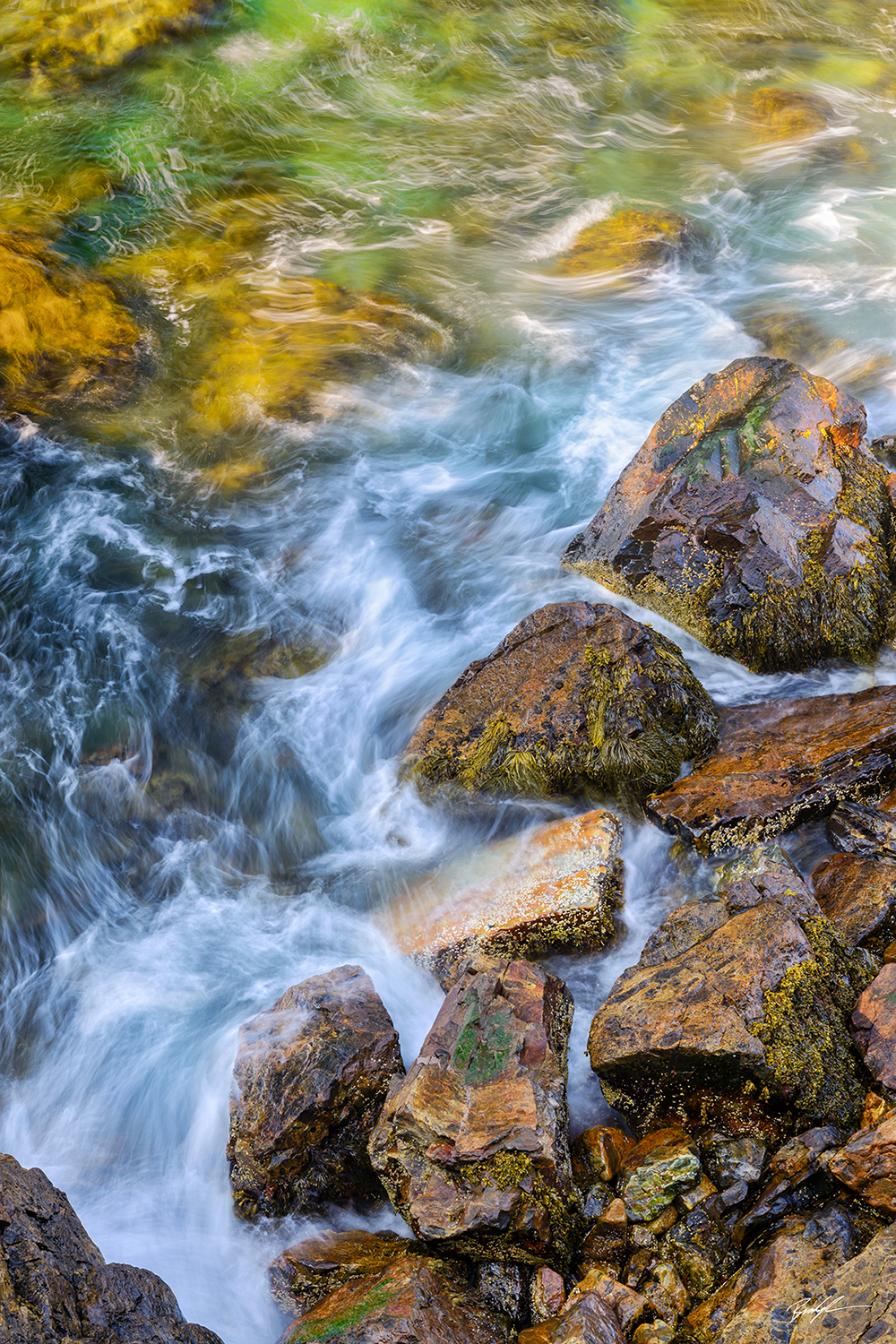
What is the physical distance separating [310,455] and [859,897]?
6.39 m

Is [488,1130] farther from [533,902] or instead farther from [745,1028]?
[533,902]

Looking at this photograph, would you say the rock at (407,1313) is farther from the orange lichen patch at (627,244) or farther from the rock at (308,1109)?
the orange lichen patch at (627,244)

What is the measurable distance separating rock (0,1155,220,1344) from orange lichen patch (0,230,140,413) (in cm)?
758

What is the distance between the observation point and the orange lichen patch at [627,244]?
10.9 m

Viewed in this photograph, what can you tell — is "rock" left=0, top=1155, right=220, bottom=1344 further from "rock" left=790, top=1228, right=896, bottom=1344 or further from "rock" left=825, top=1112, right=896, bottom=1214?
"rock" left=825, top=1112, right=896, bottom=1214

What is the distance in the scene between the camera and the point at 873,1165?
3.41m

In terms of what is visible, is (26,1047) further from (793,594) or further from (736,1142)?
(793,594)

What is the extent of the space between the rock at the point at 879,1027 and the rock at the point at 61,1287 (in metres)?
2.93

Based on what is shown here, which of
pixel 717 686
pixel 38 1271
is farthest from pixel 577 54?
pixel 38 1271

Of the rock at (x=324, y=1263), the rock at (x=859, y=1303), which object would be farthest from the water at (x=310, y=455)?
the rock at (x=859, y=1303)

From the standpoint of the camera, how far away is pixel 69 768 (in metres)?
6.92

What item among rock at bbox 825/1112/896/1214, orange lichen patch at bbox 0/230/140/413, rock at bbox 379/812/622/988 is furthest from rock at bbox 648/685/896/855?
orange lichen patch at bbox 0/230/140/413

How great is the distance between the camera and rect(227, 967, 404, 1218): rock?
447 centimetres

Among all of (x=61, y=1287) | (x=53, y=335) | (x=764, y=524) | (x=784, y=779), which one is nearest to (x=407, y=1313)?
(x=61, y=1287)
